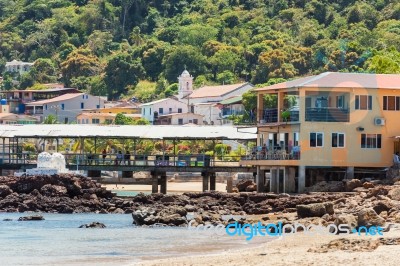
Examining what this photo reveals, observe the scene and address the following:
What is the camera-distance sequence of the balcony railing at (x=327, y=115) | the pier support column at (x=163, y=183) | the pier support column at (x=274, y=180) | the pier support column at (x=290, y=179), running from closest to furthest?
the balcony railing at (x=327, y=115)
the pier support column at (x=290, y=179)
the pier support column at (x=274, y=180)
the pier support column at (x=163, y=183)

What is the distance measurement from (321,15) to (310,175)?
114737mm

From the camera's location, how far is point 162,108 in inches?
5586

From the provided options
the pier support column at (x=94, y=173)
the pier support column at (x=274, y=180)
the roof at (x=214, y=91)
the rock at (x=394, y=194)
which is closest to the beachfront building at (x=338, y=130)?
the pier support column at (x=274, y=180)

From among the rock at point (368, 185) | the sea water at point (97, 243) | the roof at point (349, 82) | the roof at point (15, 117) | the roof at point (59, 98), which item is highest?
the roof at point (59, 98)

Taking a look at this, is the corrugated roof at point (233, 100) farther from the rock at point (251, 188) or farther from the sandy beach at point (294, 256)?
the sandy beach at point (294, 256)

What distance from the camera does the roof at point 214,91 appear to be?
140275 millimetres

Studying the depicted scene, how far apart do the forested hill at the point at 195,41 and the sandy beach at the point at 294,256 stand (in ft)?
331

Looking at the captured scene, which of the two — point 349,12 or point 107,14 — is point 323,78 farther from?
point 107,14

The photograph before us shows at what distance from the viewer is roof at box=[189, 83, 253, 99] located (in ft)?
460

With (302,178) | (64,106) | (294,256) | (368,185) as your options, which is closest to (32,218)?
(302,178)

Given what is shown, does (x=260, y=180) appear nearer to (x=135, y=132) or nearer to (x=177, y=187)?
(x=135, y=132)

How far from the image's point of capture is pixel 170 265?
33.5 m

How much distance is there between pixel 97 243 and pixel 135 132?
2900 centimetres

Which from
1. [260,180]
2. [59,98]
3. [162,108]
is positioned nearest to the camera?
[260,180]
